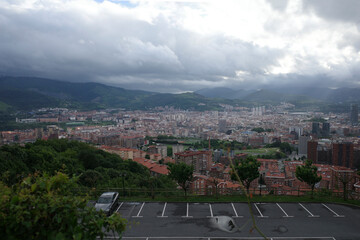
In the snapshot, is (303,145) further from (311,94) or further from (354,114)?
(311,94)

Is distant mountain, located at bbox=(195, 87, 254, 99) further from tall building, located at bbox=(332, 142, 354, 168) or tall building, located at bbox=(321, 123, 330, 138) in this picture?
tall building, located at bbox=(332, 142, 354, 168)

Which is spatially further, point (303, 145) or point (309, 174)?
point (303, 145)

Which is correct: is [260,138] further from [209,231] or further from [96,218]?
[96,218]

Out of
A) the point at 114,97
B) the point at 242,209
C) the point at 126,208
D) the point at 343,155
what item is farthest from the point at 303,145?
the point at 114,97

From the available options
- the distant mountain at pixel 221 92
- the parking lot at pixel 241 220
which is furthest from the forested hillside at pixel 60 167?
the distant mountain at pixel 221 92

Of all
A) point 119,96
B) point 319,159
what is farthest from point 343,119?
point 119,96

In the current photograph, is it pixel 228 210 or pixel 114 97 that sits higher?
pixel 114 97
